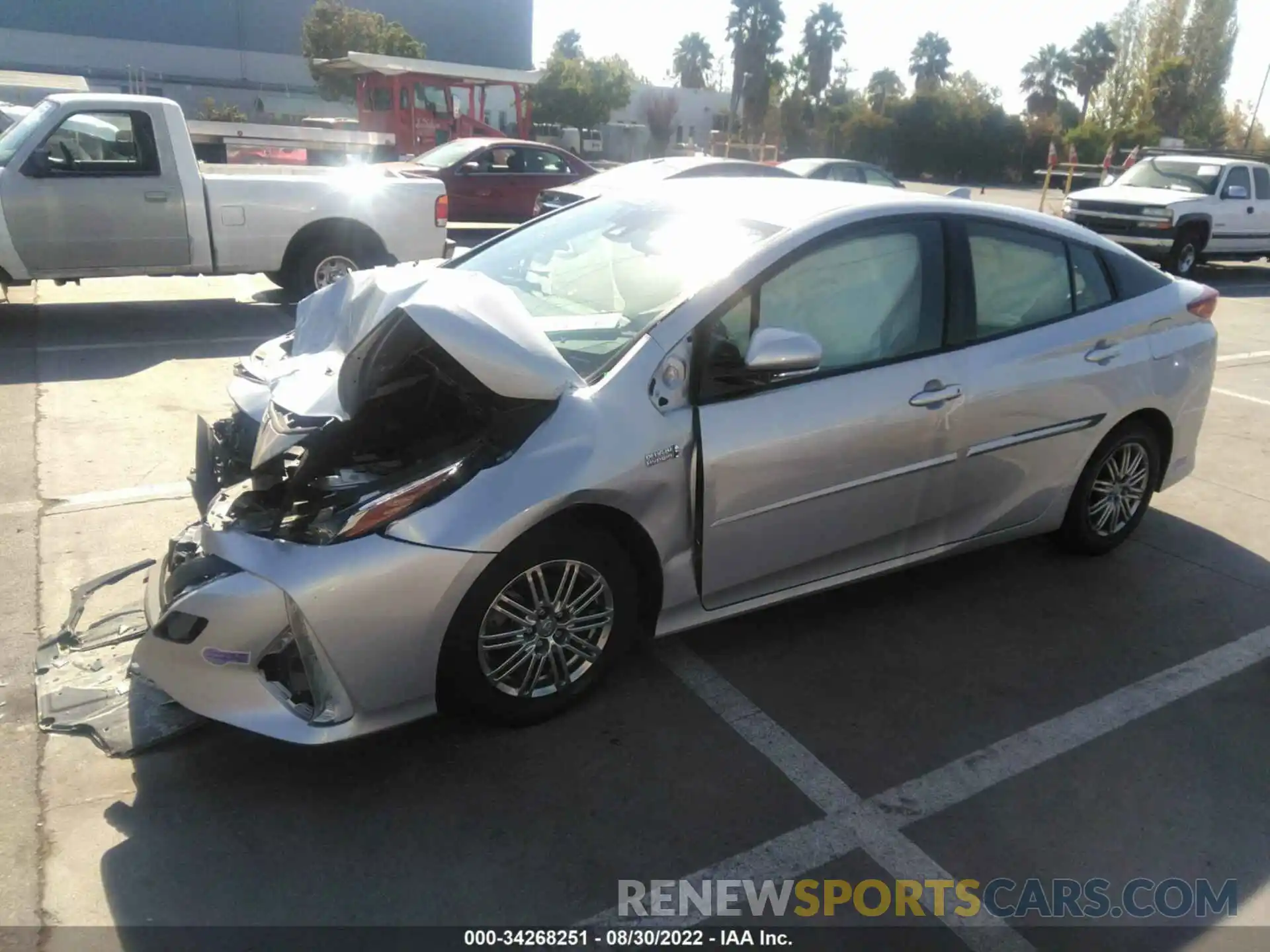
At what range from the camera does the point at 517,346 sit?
312 centimetres

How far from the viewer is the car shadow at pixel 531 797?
2.66 meters

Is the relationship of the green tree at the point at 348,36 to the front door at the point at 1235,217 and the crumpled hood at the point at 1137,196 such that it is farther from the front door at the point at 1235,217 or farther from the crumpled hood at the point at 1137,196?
the front door at the point at 1235,217

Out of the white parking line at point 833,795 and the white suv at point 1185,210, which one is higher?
the white suv at point 1185,210

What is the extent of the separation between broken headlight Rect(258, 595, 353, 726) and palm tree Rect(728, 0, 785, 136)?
67674 mm

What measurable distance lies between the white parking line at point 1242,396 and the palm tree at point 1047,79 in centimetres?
6738

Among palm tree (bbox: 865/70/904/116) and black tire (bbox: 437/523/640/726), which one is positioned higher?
palm tree (bbox: 865/70/904/116)

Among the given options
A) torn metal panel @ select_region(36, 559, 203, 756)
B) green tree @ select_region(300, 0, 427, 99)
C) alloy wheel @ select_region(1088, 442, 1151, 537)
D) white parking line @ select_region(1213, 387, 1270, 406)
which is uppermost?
green tree @ select_region(300, 0, 427, 99)

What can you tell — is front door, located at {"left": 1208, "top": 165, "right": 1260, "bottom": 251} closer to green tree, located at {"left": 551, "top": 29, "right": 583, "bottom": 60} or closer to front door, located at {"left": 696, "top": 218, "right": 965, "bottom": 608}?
front door, located at {"left": 696, "top": 218, "right": 965, "bottom": 608}

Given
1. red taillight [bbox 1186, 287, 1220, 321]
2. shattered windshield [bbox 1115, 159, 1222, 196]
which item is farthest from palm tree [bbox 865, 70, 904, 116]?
red taillight [bbox 1186, 287, 1220, 321]

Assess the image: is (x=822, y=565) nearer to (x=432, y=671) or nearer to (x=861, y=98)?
(x=432, y=671)

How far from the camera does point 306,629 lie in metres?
2.78

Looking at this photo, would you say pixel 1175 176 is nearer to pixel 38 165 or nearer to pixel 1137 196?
pixel 1137 196

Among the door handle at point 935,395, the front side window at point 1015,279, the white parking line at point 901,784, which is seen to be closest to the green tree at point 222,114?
the front side window at point 1015,279

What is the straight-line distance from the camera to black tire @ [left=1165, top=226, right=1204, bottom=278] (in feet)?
50.9
